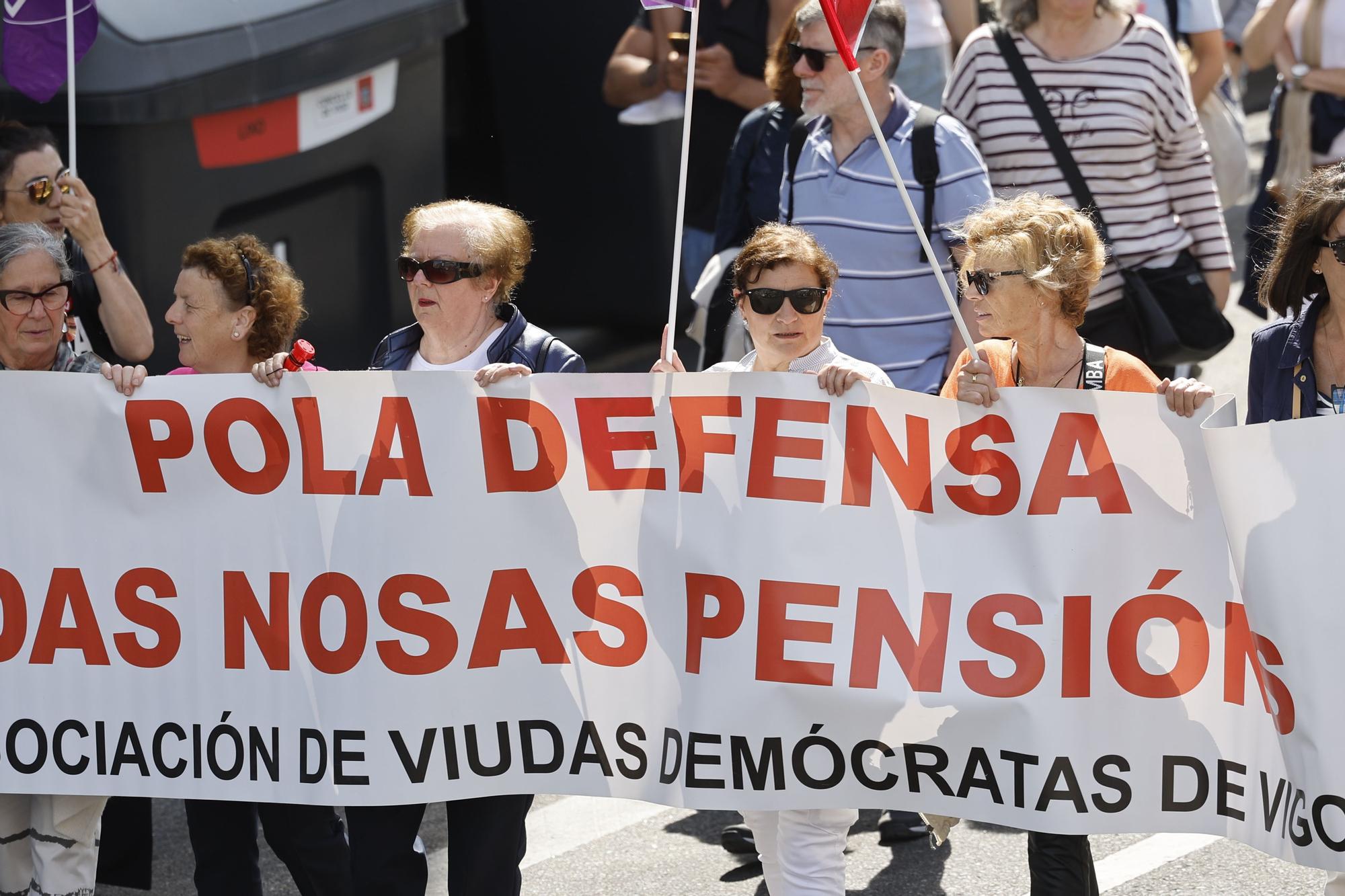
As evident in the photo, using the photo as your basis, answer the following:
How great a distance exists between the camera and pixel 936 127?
14.8ft

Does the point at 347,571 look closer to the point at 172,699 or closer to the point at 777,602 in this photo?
the point at 172,699

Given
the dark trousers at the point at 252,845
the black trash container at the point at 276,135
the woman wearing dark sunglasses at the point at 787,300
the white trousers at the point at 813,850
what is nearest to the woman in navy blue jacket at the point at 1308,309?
the woman wearing dark sunglasses at the point at 787,300

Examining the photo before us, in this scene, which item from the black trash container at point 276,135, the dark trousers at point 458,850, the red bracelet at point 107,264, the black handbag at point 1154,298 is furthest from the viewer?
the black trash container at point 276,135

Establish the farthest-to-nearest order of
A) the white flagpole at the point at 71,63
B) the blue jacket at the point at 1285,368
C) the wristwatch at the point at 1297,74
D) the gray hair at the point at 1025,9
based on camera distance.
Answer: the wristwatch at the point at 1297,74, the gray hair at the point at 1025,9, the white flagpole at the point at 71,63, the blue jacket at the point at 1285,368

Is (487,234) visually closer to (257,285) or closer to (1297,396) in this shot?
(257,285)

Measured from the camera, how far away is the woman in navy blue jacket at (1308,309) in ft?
10.9

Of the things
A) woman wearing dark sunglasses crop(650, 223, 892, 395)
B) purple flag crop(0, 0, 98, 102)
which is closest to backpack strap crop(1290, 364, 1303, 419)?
woman wearing dark sunglasses crop(650, 223, 892, 395)

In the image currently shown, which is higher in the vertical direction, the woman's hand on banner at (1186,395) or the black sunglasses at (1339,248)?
the black sunglasses at (1339,248)

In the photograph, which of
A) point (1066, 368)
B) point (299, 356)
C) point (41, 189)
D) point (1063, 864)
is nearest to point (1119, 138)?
point (1066, 368)

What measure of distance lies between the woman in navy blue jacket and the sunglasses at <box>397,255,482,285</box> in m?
1.44

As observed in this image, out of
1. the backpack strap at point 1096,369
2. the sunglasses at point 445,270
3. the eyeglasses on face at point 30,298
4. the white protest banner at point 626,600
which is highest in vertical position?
the sunglasses at point 445,270

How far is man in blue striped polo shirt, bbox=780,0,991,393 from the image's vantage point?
447 centimetres

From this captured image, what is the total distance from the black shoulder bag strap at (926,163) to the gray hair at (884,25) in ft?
0.57

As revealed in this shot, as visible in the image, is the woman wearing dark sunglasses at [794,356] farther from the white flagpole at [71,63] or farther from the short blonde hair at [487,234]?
the white flagpole at [71,63]
